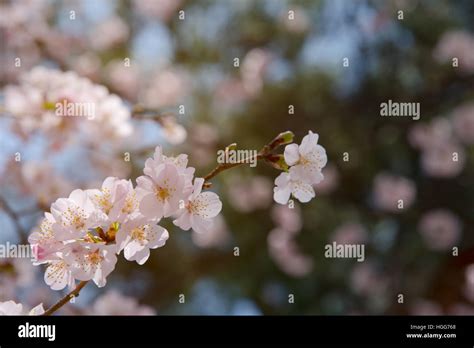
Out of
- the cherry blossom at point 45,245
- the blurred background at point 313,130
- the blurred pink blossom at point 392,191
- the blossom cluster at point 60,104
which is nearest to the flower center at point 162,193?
the cherry blossom at point 45,245

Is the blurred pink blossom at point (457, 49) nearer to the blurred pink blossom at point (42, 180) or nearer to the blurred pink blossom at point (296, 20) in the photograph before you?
the blurred pink blossom at point (296, 20)

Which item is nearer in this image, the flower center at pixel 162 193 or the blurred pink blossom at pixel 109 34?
the flower center at pixel 162 193

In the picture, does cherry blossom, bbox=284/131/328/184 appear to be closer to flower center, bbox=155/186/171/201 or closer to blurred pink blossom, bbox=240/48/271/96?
flower center, bbox=155/186/171/201

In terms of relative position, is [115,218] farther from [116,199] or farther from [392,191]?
[392,191]

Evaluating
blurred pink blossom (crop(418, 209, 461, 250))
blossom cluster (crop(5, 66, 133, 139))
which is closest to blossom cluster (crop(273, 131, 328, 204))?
blossom cluster (crop(5, 66, 133, 139))

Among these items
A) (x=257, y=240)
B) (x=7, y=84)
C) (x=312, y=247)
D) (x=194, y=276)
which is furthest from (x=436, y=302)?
(x=7, y=84)

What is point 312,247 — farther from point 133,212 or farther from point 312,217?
point 133,212
